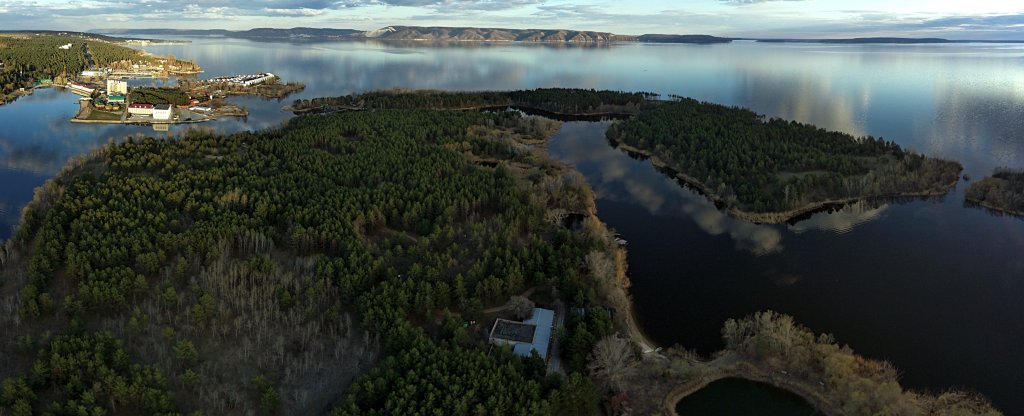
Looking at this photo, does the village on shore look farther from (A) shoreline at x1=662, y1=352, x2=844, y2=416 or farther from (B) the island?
(A) shoreline at x1=662, y1=352, x2=844, y2=416

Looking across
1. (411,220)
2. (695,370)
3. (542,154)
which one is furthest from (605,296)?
(542,154)

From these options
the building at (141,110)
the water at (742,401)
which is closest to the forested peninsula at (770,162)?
the water at (742,401)

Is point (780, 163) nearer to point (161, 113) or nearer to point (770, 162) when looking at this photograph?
point (770, 162)

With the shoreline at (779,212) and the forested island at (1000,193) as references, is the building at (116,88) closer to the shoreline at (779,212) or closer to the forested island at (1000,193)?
the shoreline at (779,212)

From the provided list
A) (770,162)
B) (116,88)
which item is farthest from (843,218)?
(116,88)

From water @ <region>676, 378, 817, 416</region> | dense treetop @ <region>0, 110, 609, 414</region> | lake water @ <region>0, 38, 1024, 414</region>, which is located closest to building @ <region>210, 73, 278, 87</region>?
lake water @ <region>0, 38, 1024, 414</region>

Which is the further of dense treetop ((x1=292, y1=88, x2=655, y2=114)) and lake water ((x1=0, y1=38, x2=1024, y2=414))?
dense treetop ((x1=292, y1=88, x2=655, y2=114))
